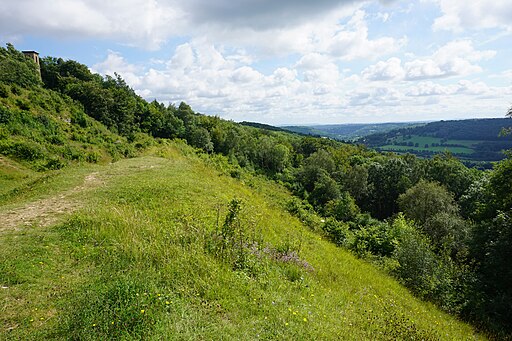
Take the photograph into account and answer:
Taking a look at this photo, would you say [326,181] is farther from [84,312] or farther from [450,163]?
[84,312]

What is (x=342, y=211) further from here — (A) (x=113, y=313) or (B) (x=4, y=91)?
(B) (x=4, y=91)

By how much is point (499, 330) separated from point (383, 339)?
697cm

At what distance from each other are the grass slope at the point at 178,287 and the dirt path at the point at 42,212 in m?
0.27

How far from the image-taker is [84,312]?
479 centimetres

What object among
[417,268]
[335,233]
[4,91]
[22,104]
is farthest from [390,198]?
[4,91]

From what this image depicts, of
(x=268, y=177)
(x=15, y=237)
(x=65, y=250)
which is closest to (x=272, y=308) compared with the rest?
(x=65, y=250)

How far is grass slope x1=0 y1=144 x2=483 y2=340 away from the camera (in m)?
4.82

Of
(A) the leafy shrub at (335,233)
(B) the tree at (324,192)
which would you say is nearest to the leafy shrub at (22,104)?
(A) the leafy shrub at (335,233)

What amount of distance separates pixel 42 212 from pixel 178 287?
7.86 meters

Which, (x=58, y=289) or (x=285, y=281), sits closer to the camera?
(x=58, y=289)

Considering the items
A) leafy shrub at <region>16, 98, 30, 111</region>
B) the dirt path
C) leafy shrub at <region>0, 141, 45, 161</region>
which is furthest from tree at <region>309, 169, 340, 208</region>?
the dirt path

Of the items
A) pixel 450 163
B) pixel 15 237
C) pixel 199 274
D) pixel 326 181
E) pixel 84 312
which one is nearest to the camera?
pixel 84 312

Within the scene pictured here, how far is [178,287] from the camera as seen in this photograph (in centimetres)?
591

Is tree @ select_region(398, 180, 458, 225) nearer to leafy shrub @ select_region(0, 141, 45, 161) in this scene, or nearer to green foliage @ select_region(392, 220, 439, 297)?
green foliage @ select_region(392, 220, 439, 297)
